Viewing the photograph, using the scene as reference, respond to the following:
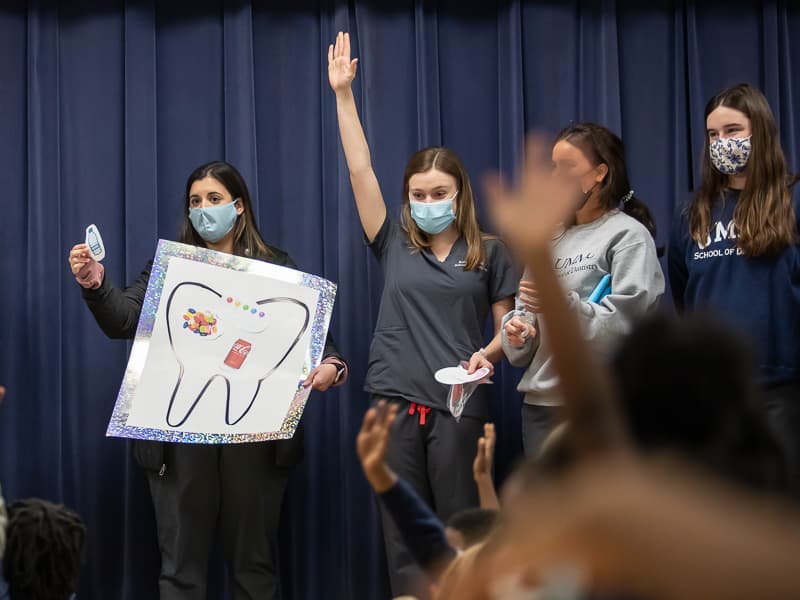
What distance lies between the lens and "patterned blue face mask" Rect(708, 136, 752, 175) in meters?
2.97

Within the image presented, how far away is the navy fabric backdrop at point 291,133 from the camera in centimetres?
389

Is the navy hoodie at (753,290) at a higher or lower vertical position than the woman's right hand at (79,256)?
lower

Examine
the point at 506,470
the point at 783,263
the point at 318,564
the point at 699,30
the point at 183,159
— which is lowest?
the point at 318,564

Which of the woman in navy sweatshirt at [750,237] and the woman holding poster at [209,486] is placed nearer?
the woman in navy sweatshirt at [750,237]

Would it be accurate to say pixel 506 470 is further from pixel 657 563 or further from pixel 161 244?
pixel 657 563

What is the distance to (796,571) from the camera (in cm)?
83

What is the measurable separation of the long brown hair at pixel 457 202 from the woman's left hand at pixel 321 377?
538 mm

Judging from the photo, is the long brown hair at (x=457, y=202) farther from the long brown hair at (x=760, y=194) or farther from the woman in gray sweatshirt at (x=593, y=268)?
the long brown hair at (x=760, y=194)

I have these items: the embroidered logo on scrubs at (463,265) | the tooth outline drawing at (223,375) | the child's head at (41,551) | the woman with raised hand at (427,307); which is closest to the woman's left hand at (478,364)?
the woman with raised hand at (427,307)

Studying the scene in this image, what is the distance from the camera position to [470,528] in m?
1.86

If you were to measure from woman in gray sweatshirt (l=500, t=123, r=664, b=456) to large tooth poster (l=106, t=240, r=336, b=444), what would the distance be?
73 centimetres

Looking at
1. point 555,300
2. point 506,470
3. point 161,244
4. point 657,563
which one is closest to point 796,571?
point 657,563

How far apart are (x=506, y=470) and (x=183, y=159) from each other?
182 cm

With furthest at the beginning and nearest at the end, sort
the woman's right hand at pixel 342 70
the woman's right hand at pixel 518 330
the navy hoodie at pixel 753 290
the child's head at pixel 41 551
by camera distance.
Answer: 1. the woman's right hand at pixel 342 70
2. the woman's right hand at pixel 518 330
3. the navy hoodie at pixel 753 290
4. the child's head at pixel 41 551
